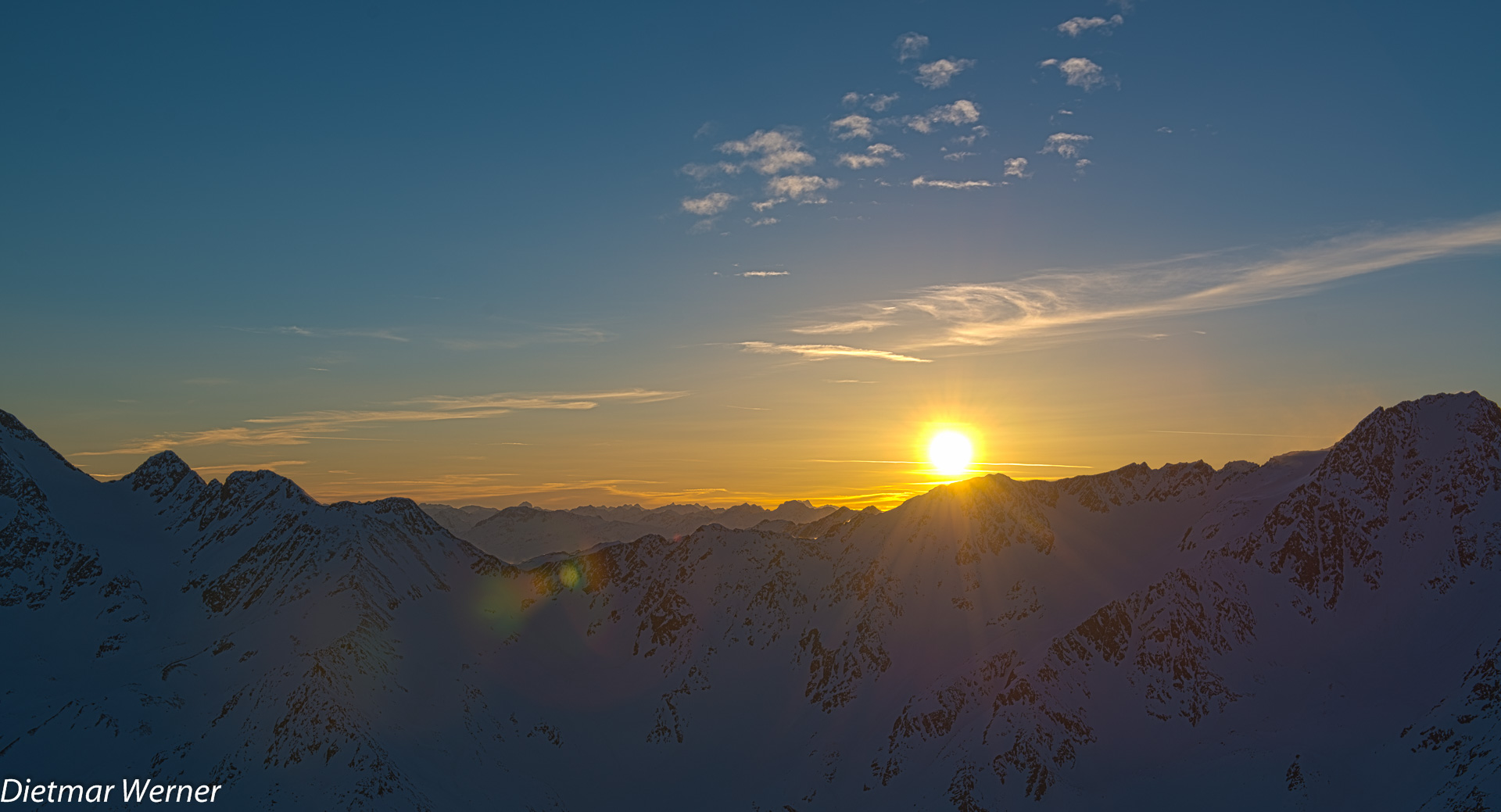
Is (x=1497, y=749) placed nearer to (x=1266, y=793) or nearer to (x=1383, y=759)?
(x=1383, y=759)

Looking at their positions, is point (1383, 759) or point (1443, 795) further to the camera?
point (1383, 759)

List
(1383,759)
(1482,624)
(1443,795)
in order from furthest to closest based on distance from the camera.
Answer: (1482,624) → (1383,759) → (1443,795)

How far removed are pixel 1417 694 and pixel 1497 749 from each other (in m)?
35.8

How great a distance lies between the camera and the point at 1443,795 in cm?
16162

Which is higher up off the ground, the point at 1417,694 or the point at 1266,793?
the point at 1417,694

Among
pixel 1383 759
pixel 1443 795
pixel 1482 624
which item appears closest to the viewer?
pixel 1443 795

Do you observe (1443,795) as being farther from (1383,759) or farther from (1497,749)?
(1383,759)

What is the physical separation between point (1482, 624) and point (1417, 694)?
23243 millimetres

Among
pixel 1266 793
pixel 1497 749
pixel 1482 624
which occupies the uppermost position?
pixel 1482 624

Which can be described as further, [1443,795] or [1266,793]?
[1266,793]

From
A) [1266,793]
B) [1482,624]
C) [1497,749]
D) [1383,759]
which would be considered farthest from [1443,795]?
[1482,624]

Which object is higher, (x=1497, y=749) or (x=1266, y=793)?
(x=1497, y=749)

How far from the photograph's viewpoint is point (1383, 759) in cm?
18550

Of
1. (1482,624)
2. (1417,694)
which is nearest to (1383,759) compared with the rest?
(1417,694)
